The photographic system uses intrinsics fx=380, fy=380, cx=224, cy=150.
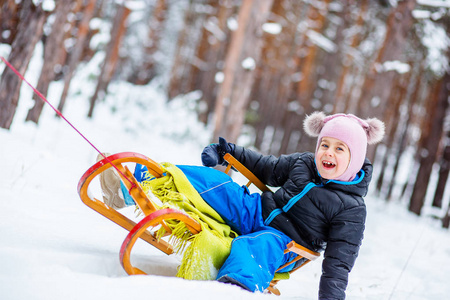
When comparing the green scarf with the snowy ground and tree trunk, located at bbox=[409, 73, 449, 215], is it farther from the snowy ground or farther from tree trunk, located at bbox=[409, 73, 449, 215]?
tree trunk, located at bbox=[409, 73, 449, 215]

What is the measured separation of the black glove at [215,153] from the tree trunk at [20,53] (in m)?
3.12

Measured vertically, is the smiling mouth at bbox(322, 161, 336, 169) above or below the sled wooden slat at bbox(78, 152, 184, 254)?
above

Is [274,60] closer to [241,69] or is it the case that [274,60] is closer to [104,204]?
[241,69]

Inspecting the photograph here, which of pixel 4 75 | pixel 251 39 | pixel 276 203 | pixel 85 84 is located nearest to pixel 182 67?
pixel 85 84

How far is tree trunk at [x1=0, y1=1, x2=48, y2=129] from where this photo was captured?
4.46 meters

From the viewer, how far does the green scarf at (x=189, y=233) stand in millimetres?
1884

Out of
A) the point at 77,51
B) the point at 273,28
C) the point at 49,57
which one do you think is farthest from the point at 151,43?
the point at 273,28

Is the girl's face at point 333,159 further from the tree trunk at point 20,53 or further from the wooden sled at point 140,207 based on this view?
the tree trunk at point 20,53

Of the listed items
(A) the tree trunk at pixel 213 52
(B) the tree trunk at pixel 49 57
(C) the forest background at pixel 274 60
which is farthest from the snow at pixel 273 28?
(A) the tree trunk at pixel 213 52

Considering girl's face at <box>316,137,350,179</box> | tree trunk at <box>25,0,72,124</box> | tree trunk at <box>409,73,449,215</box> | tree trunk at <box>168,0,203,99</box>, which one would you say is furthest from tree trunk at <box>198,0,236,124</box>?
girl's face at <box>316,137,350,179</box>

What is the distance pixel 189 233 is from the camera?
205 cm

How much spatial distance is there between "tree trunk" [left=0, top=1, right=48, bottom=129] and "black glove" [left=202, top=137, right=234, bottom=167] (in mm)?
3119

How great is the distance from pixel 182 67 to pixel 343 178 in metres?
19.3

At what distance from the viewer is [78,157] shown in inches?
201
